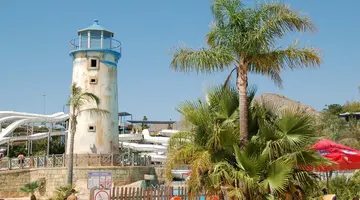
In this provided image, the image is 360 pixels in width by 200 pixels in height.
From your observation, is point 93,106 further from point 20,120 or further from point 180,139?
point 180,139

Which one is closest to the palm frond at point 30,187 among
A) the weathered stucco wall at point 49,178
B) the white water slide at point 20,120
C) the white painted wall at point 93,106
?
the weathered stucco wall at point 49,178

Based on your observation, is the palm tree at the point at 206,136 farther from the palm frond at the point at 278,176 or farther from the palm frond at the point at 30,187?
the palm frond at the point at 30,187

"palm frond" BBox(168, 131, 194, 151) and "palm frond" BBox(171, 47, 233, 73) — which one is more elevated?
"palm frond" BBox(171, 47, 233, 73)

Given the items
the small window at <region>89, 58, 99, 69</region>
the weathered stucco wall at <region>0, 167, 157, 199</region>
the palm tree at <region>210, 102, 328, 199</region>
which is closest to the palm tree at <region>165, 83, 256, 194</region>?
the palm tree at <region>210, 102, 328, 199</region>

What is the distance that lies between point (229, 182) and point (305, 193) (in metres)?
1.82

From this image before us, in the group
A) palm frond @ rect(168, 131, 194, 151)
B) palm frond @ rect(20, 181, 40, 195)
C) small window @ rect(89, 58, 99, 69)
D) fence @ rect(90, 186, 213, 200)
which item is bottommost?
palm frond @ rect(20, 181, 40, 195)

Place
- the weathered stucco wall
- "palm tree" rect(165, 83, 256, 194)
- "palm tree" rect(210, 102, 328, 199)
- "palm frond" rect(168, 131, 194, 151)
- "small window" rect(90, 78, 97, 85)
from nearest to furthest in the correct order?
"palm tree" rect(210, 102, 328, 199), "palm tree" rect(165, 83, 256, 194), "palm frond" rect(168, 131, 194, 151), the weathered stucco wall, "small window" rect(90, 78, 97, 85)

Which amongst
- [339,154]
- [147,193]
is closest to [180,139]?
[339,154]

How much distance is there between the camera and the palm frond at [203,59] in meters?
10.4

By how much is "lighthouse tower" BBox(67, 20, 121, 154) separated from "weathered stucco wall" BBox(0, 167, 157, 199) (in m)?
2.18

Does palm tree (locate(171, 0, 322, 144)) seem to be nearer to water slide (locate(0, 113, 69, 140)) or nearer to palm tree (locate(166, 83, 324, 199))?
palm tree (locate(166, 83, 324, 199))

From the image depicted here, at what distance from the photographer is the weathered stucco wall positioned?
2745 cm

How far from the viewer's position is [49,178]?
92.7 feet

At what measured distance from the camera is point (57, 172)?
92.1 feet
